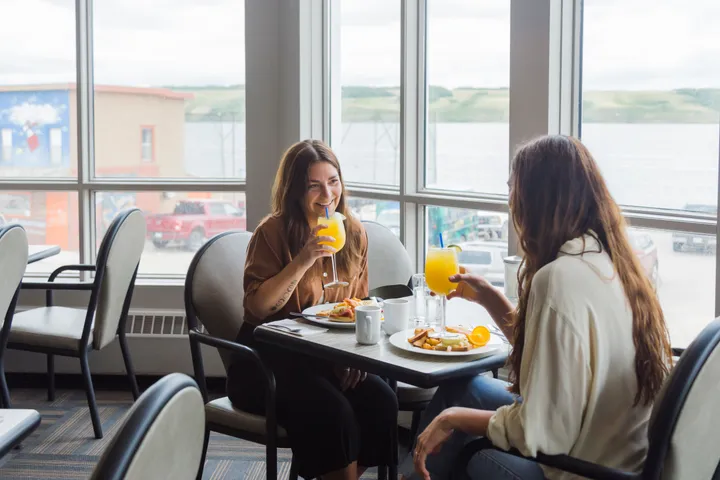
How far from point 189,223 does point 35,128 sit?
3.05 feet

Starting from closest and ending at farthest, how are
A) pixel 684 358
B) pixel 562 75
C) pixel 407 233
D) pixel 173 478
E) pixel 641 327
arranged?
pixel 173 478 < pixel 684 358 < pixel 641 327 < pixel 562 75 < pixel 407 233

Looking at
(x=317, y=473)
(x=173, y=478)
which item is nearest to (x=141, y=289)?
(x=317, y=473)

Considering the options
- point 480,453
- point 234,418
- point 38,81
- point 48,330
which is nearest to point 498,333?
point 480,453

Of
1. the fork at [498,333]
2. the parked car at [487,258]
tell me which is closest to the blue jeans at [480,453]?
the fork at [498,333]

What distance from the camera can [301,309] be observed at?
2623mm

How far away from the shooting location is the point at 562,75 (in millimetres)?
2836

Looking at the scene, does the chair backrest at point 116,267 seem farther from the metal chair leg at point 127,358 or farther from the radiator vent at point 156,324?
the radiator vent at point 156,324

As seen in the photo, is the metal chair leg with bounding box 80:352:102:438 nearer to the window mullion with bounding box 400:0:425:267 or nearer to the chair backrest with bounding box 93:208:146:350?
the chair backrest with bounding box 93:208:146:350

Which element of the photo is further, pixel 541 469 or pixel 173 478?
pixel 541 469

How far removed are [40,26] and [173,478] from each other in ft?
12.7

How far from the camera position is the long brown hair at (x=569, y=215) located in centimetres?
171

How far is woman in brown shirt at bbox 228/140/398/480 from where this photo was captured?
2.28m

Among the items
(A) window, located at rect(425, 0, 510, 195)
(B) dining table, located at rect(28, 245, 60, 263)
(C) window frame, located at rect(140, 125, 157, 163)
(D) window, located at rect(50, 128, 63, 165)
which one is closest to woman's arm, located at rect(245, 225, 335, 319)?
(A) window, located at rect(425, 0, 510, 195)

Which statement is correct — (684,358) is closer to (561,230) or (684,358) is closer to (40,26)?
(561,230)
